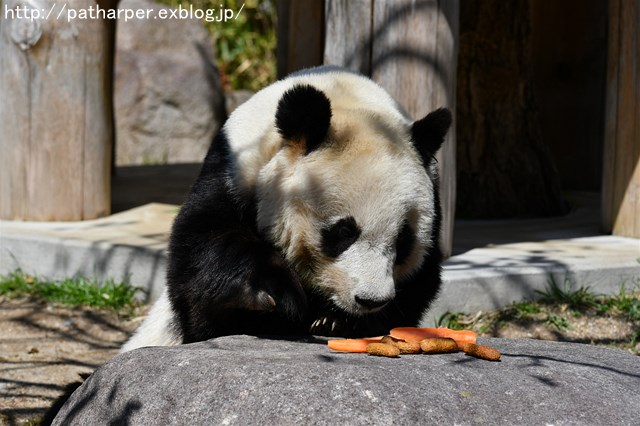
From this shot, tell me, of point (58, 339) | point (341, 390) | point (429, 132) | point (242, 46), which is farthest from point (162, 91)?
point (341, 390)

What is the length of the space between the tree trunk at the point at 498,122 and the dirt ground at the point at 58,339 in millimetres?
A: 2883

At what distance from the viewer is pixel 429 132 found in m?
4.31

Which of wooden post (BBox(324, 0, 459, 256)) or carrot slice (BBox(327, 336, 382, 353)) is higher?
wooden post (BBox(324, 0, 459, 256))

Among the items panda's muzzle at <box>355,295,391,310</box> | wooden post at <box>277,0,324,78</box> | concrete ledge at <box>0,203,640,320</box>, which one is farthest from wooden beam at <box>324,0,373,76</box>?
panda's muzzle at <box>355,295,391,310</box>

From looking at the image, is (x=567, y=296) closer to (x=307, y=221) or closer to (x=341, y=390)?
(x=307, y=221)

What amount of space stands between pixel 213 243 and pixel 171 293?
15.4 inches

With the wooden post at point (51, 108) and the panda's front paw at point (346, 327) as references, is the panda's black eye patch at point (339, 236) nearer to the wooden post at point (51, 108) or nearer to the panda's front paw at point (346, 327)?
the panda's front paw at point (346, 327)

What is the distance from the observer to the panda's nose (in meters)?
3.84

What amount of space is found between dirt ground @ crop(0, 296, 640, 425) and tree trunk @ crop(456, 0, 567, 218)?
9.46ft

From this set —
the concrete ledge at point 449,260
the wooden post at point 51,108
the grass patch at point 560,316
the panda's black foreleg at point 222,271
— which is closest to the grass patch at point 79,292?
the concrete ledge at point 449,260

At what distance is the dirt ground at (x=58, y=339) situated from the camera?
484 centimetres

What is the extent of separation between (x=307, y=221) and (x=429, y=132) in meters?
0.73

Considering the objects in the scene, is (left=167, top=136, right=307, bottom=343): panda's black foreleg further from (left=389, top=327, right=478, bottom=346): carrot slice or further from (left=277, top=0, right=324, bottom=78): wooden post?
(left=277, top=0, right=324, bottom=78): wooden post

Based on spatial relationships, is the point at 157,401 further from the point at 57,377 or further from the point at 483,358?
the point at 57,377
